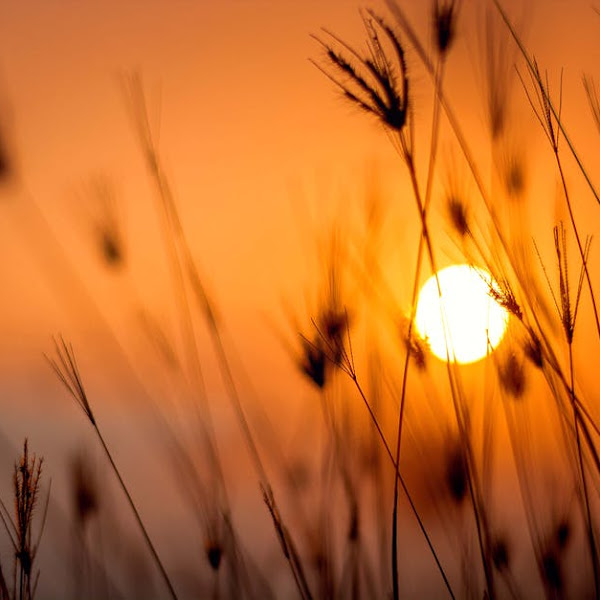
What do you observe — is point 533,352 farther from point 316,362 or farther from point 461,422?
point 316,362

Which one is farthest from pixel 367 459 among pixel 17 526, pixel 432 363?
pixel 17 526

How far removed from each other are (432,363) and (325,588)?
→ 51cm

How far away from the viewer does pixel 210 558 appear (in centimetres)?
142

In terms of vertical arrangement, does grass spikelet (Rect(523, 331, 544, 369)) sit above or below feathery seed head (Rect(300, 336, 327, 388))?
below

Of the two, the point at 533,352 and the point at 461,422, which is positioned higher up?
the point at 533,352

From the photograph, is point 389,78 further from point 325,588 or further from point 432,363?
point 325,588

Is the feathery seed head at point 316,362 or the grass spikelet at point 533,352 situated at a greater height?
the feathery seed head at point 316,362

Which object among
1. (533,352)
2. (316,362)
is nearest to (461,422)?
(533,352)

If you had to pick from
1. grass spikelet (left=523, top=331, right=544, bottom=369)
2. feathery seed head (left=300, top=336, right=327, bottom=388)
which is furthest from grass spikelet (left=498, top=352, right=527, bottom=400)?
feathery seed head (left=300, top=336, right=327, bottom=388)

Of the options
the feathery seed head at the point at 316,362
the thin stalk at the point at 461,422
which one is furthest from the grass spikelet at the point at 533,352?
the feathery seed head at the point at 316,362

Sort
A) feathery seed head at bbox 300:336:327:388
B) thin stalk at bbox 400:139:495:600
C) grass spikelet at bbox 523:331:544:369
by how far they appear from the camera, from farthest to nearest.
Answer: feathery seed head at bbox 300:336:327:388
grass spikelet at bbox 523:331:544:369
thin stalk at bbox 400:139:495:600

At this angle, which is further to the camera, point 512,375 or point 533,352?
point 512,375

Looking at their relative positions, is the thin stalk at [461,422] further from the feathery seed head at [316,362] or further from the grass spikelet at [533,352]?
the feathery seed head at [316,362]

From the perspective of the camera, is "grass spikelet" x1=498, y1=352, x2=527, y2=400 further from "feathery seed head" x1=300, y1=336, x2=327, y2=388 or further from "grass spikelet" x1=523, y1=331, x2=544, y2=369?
"feathery seed head" x1=300, y1=336, x2=327, y2=388
